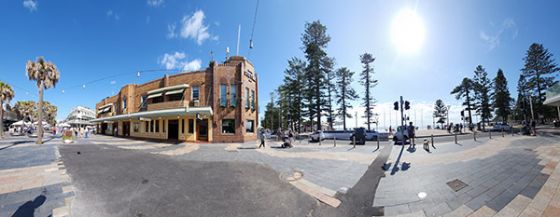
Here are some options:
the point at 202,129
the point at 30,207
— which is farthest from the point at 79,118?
the point at 30,207

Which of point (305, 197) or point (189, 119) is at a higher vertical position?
point (189, 119)

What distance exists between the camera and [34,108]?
5022 centimetres

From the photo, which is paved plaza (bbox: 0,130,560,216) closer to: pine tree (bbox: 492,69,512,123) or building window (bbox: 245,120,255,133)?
building window (bbox: 245,120,255,133)

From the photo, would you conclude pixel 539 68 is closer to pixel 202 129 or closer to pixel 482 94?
pixel 482 94

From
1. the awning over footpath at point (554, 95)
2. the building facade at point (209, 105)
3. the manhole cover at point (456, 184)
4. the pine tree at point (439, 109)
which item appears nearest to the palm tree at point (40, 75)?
the building facade at point (209, 105)

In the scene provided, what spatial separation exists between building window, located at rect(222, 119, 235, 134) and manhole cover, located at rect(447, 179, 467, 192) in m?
16.9

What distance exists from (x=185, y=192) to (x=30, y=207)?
3.10m

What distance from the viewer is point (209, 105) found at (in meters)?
19.6

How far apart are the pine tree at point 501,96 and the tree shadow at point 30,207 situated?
2644 inches

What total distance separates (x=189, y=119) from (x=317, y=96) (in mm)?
18279

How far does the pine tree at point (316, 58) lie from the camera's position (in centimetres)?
2988

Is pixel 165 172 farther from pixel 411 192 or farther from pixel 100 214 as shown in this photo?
pixel 411 192

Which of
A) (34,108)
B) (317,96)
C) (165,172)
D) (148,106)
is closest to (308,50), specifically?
(317,96)

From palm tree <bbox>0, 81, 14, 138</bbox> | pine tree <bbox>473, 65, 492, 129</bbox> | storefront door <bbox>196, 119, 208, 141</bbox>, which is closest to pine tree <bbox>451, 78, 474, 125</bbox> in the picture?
pine tree <bbox>473, 65, 492, 129</bbox>
